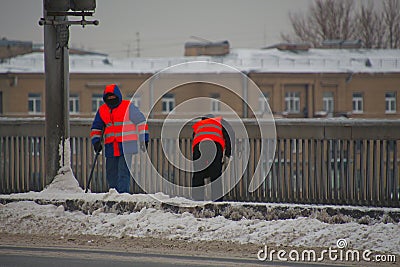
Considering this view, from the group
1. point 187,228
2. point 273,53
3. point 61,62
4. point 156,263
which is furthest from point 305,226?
point 273,53

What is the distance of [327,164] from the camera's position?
11.7 m

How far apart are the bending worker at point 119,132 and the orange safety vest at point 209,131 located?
2.59ft

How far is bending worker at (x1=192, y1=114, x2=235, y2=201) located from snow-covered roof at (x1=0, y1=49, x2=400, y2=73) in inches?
1630

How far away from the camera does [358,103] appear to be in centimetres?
5719

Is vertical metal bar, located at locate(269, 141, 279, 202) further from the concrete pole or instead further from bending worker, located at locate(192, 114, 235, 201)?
the concrete pole

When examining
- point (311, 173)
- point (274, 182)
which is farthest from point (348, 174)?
point (274, 182)

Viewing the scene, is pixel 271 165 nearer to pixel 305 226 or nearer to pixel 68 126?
pixel 305 226

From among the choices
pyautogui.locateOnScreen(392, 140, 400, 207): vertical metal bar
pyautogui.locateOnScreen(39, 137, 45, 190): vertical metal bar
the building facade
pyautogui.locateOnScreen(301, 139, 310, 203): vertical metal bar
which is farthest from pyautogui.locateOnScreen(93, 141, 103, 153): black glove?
the building facade

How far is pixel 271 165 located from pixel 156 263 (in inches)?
148

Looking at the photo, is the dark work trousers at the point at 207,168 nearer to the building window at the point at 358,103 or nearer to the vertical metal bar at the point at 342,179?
the vertical metal bar at the point at 342,179

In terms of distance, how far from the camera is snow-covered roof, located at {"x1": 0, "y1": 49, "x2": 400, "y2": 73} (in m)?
55.3

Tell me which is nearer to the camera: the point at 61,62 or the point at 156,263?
the point at 156,263

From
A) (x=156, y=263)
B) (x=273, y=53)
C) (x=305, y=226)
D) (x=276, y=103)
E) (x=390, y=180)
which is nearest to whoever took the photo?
(x=156, y=263)

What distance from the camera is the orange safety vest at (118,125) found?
39.4ft
